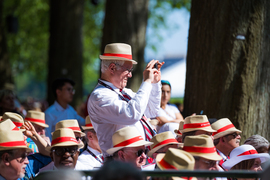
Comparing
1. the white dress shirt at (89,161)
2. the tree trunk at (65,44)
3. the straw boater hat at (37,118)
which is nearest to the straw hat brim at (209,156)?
the white dress shirt at (89,161)

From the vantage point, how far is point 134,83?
873 centimetres

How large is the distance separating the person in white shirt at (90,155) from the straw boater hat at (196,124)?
1.18 m

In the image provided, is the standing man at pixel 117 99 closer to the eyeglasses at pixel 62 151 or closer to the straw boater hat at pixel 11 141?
the eyeglasses at pixel 62 151

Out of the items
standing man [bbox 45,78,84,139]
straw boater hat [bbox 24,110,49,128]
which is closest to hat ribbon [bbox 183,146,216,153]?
straw boater hat [bbox 24,110,49,128]

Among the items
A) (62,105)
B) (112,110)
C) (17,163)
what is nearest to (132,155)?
(112,110)

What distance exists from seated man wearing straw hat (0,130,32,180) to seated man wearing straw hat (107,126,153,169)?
2.73 feet

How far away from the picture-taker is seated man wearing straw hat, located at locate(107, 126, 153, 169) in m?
3.83

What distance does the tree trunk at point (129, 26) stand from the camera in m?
8.52

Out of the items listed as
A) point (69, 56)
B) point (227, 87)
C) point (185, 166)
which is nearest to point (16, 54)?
point (69, 56)

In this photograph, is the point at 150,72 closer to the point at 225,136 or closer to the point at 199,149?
the point at 199,149

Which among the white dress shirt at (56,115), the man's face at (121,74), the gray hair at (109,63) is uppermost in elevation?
the gray hair at (109,63)

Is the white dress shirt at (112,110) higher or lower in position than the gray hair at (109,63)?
lower

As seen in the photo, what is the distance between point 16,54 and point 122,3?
52.0 feet

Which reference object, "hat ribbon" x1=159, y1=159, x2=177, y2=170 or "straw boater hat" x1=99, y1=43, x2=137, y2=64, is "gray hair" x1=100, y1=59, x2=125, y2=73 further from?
"hat ribbon" x1=159, y1=159, x2=177, y2=170
